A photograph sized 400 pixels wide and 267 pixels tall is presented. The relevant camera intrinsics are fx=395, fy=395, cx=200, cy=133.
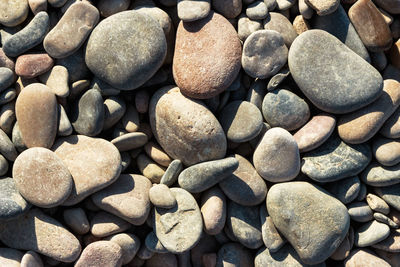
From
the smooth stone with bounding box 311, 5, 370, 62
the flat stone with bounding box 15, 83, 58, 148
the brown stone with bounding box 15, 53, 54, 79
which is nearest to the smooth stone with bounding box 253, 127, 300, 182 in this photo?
the smooth stone with bounding box 311, 5, 370, 62

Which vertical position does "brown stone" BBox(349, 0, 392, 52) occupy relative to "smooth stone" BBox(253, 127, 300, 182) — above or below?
above

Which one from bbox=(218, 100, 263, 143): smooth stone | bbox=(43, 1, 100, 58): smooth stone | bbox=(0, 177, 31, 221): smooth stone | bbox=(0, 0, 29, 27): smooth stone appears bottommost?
bbox=(0, 177, 31, 221): smooth stone

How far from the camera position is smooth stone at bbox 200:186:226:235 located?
223 cm

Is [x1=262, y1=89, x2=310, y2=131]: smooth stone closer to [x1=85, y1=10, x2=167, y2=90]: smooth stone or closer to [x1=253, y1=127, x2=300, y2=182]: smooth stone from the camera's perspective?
[x1=253, y1=127, x2=300, y2=182]: smooth stone

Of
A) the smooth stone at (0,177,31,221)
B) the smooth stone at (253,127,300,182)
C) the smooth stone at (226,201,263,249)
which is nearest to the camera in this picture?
the smooth stone at (0,177,31,221)

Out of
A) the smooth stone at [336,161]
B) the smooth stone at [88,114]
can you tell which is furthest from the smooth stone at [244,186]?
the smooth stone at [88,114]

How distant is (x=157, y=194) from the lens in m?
2.21

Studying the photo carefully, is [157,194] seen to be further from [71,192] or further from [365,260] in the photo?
[365,260]

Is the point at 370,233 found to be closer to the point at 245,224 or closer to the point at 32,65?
the point at 245,224

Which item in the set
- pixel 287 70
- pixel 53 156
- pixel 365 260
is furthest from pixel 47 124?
pixel 365 260

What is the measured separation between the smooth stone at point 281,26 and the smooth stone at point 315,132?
1.54ft

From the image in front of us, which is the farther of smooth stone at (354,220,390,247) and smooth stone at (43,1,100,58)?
smooth stone at (354,220,390,247)

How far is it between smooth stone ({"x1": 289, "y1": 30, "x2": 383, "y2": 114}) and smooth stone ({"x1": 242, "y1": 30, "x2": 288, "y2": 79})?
0.07m

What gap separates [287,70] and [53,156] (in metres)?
1.40
